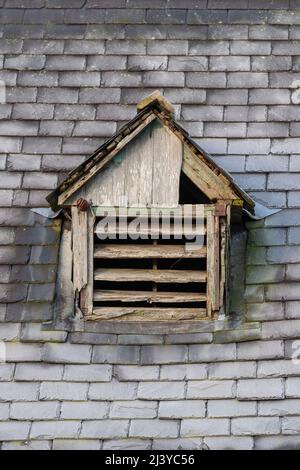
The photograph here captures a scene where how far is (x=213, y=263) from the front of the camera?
652 cm

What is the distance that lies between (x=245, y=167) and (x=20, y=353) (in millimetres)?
1693

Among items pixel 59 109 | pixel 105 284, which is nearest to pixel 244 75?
pixel 59 109

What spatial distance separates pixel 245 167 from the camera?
23.2ft

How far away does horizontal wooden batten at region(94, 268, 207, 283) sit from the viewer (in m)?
6.57

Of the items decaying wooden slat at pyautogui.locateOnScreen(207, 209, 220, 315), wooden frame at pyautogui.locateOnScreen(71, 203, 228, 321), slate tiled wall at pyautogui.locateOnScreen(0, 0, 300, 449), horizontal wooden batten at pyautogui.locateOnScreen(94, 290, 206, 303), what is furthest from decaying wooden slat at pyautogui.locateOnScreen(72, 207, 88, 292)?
decaying wooden slat at pyautogui.locateOnScreen(207, 209, 220, 315)

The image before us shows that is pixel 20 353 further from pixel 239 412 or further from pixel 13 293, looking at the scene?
pixel 239 412

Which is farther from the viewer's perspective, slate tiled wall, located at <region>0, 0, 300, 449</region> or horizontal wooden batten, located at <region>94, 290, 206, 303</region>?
horizontal wooden batten, located at <region>94, 290, 206, 303</region>

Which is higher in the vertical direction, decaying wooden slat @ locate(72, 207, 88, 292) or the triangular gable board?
the triangular gable board

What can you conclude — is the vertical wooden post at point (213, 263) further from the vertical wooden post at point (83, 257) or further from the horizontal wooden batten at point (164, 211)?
the vertical wooden post at point (83, 257)

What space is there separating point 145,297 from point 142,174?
663 millimetres

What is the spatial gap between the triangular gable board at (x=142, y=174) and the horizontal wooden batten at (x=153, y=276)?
1.22ft

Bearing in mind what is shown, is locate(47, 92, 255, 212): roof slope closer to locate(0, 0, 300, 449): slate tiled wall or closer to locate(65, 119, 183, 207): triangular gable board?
locate(65, 119, 183, 207): triangular gable board

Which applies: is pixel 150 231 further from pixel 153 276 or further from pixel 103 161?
pixel 103 161

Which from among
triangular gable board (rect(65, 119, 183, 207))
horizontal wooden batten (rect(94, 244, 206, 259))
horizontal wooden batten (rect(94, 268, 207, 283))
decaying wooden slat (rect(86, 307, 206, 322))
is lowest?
decaying wooden slat (rect(86, 307, 206, 322))
